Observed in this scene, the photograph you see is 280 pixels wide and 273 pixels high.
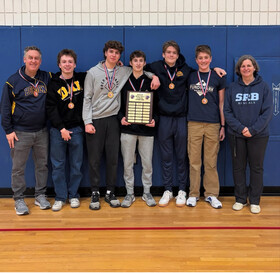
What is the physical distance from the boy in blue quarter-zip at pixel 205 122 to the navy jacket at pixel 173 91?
8 cm

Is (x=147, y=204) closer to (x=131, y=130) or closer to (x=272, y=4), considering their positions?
(x=131, y=130)

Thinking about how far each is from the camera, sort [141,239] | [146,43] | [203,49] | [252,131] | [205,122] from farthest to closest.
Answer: [146,43]
[205,122]
[203,49]
[252,131]
[141,239]

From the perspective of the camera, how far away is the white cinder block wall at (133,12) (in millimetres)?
3785

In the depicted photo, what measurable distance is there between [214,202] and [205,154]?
515 mm

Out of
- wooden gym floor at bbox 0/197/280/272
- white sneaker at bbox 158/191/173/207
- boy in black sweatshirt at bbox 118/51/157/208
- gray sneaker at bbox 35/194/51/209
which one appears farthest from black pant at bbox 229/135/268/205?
gray sneaker at bbox 35/194/51/209

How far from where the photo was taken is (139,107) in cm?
344

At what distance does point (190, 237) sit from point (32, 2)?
3069 mm

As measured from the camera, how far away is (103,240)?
8.84 feet

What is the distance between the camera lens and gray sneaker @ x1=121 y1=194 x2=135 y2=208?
3.45 metres

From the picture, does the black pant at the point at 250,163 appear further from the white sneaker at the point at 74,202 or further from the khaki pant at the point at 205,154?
the white sneaker at the point at 74,202

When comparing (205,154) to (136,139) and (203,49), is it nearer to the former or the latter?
(136,139)

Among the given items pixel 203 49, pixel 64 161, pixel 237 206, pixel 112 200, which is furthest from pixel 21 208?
pixel 203 49

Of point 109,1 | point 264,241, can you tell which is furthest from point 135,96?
point 264,241

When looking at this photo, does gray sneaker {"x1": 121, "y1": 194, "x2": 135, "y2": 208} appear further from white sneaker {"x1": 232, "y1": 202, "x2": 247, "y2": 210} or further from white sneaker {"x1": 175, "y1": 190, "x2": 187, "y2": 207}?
white sneaker {"x1": 232, "y1": 202, "x2": 247, "y2": 210}
